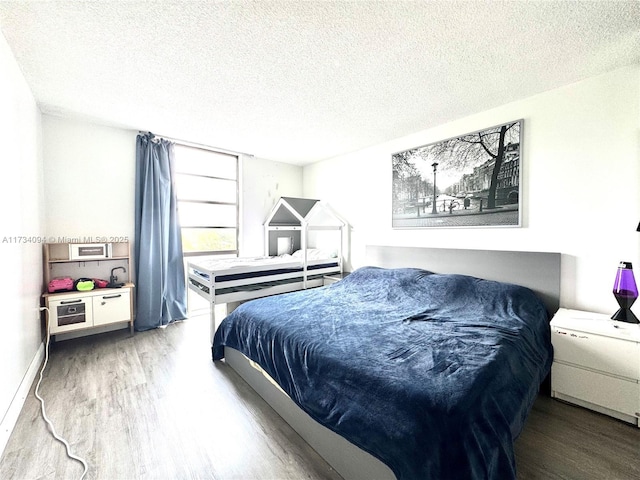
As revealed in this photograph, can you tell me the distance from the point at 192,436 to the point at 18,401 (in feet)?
4.26

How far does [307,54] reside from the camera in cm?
191

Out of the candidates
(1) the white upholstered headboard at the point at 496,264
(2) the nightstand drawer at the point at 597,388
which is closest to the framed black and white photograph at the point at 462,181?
(1) the white upholstered headboard at the point at 496,264

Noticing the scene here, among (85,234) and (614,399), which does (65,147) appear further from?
(614,399)

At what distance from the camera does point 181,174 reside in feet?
13.1

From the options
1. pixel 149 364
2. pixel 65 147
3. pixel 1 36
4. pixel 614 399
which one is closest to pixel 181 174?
pixel 65 147

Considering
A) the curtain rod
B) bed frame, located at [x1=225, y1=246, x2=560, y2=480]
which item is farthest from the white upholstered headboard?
the curtain rod

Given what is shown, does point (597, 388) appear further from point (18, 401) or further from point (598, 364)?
point (18, 401)

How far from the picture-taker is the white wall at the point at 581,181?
207 cm

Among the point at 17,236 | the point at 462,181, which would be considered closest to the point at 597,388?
the point at 462,181

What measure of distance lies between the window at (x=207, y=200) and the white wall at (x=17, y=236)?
1.56 meters

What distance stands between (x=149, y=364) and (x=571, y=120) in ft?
14.2

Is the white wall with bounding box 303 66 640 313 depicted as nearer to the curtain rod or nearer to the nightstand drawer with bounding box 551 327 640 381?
the nightstand drawer with bounding box 551 327 640 381

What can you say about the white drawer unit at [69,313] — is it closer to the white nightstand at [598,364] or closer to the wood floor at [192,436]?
the wood floor at [192,436]

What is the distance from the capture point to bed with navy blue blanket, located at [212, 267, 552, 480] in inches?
43.5
